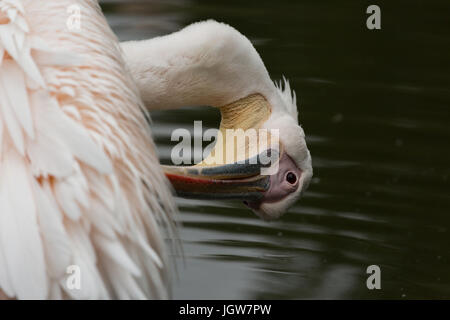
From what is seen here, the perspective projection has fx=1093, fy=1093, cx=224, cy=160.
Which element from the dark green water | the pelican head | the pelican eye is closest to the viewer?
the pelican head

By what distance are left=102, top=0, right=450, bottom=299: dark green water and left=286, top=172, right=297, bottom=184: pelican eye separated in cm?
56

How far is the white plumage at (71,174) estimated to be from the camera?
3.22m

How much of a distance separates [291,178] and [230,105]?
43cm

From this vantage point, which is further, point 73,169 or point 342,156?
point 342,156

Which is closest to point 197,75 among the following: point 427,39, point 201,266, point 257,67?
point 257,67

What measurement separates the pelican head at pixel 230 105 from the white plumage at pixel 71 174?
0.86 m

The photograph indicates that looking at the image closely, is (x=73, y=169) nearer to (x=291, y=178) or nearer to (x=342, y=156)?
(x=291, y=178)

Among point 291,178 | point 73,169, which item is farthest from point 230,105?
point 73,169

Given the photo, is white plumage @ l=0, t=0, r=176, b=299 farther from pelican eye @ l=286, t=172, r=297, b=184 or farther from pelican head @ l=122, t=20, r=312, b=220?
pelican eye @ l=286, t=172, r=297, b=184

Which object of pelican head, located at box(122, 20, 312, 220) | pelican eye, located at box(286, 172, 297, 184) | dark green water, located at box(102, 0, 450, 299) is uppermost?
pelican head, located at box(122, 20, 312, 220)

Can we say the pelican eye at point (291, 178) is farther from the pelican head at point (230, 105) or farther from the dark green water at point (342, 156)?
the dark green water at point (342, 156)

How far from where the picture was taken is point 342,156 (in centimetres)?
661

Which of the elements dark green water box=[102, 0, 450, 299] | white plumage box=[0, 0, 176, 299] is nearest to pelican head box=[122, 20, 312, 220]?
dark green water box=[102, 0, 450, 299]

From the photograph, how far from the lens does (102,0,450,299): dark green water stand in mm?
5359
